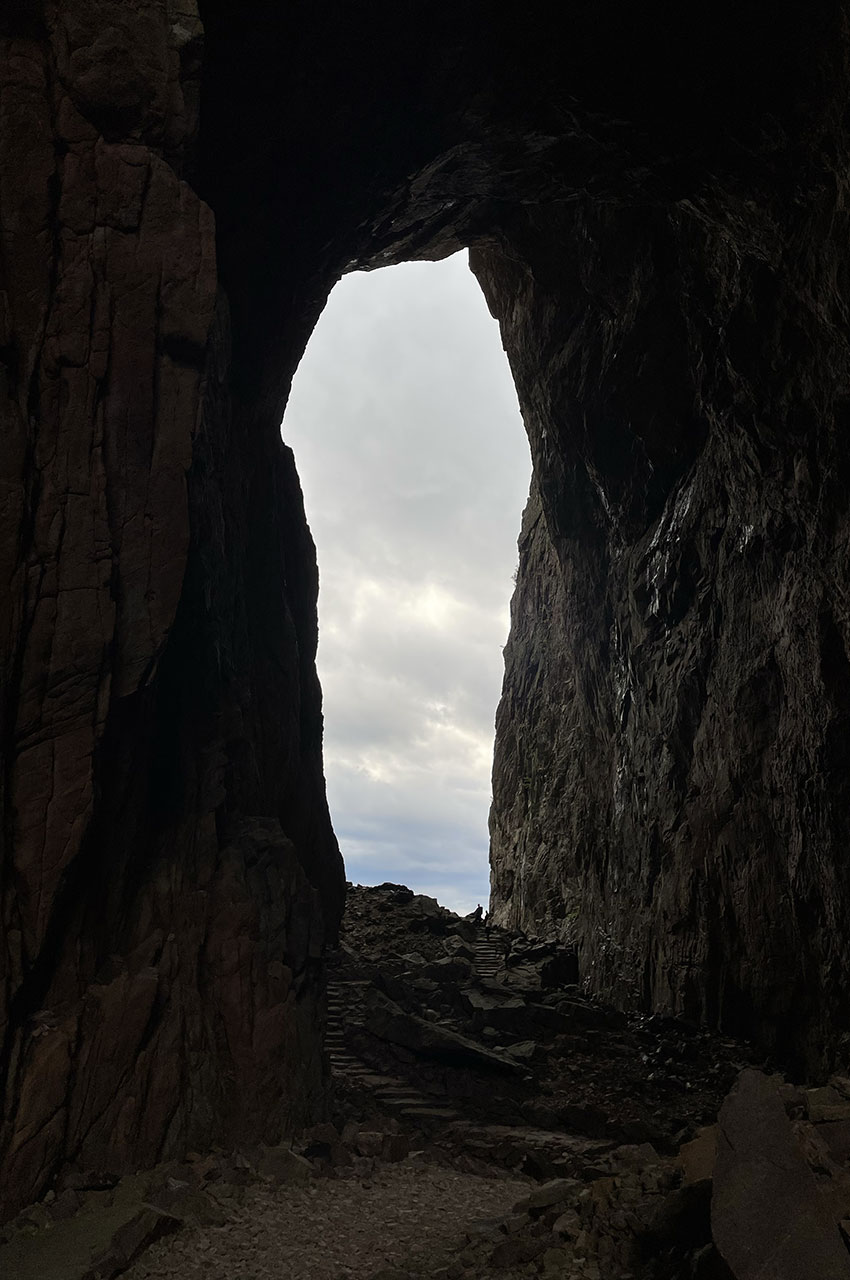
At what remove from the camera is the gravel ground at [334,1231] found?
736 centimetres

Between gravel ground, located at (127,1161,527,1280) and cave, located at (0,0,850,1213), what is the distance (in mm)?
1810

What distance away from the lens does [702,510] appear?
60.4 ft

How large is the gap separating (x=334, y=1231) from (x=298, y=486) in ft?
53.0

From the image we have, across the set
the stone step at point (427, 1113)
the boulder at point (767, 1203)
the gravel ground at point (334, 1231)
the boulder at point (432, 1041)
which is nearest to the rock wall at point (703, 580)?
the boulder at point (432, 1041)

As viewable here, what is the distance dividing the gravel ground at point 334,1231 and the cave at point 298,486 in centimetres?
181

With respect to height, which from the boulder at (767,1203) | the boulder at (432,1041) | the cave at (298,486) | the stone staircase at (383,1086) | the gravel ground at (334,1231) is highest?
the cave at (298,486)

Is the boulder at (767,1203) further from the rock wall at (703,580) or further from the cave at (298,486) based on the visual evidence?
the rock wall at (703,580)

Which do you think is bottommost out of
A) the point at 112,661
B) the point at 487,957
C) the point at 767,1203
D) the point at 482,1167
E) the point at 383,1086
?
the point at 482,1167

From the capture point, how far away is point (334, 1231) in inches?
323

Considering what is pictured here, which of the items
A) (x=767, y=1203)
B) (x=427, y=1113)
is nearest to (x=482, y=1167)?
(x=427, y=1113)

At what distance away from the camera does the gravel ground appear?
24.1 feet

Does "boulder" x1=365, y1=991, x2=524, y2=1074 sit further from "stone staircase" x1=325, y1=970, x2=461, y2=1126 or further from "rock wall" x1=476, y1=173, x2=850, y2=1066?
"rock wall" x1=476, y1=173, x2=850, y2=1066

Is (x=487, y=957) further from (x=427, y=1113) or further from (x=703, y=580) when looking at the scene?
(x=703, y=580)

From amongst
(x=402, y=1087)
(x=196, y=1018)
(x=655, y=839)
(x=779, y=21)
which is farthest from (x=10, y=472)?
(x=655, y=839)
